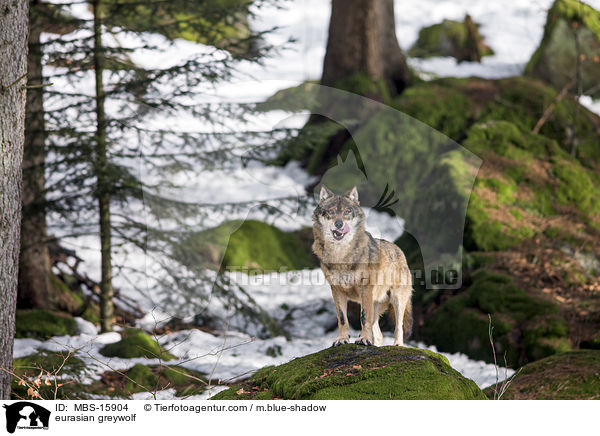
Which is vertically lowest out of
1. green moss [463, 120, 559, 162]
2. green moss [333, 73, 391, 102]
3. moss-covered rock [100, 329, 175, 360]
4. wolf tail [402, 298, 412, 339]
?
moss-covered rock [100, 329, 175, 360]

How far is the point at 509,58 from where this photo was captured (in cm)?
1592

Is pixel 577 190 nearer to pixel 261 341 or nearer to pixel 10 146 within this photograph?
pixel 261 341

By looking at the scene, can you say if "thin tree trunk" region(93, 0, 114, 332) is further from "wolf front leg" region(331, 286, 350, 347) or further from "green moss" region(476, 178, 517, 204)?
"green moss" region(476, 178, 517, 204)

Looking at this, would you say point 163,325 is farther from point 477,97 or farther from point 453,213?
point 477,97

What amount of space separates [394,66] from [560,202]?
4135 mm

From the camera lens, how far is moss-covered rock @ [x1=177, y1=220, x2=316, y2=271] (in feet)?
22.8

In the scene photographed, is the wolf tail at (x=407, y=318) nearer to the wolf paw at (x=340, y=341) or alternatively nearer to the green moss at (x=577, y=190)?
the wolf paw at (x=340, y=341)

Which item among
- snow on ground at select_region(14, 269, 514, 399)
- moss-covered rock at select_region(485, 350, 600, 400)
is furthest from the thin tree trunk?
moss-covered rock at select_region(485, 350, 600, 400)

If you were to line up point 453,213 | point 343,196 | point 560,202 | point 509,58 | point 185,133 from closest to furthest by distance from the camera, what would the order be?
Result: point 343,196 < point 453,213 < point 185,133 < point 560,202 < point 509,58

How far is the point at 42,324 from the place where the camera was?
7.11 meters

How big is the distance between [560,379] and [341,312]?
2.50 meters

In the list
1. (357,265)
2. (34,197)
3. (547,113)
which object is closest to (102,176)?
(34,197)
